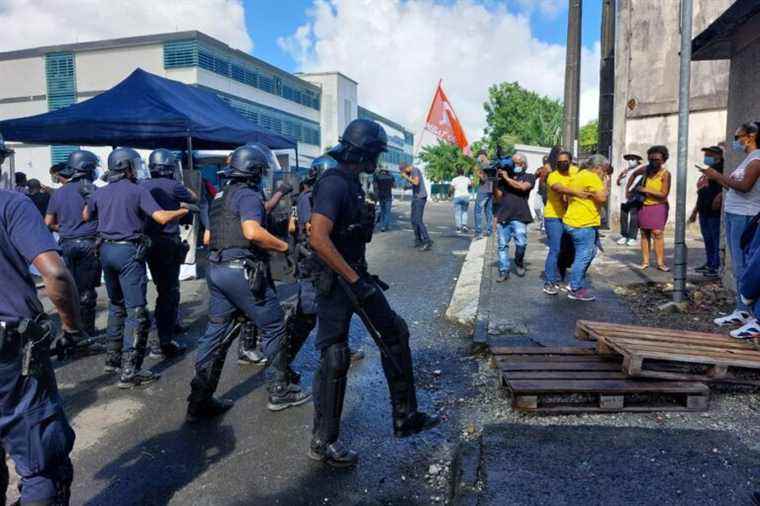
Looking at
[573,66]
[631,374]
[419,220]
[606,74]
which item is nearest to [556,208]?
[631,374]

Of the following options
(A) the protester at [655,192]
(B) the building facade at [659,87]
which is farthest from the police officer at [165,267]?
(B) the building facade at [659,87]

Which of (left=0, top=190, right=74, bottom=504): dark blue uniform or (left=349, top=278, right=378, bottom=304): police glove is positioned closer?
(left=0, top=190, right=74, bottom=504): dark blue uniform

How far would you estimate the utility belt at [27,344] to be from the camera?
226 centimetres

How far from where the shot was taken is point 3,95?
139ft

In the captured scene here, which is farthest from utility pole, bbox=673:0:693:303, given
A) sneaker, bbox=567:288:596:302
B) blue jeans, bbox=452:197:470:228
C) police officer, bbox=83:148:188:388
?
blue jeans, bbox=452:197:470:228

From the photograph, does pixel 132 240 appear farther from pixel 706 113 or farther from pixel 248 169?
pixel 706 113

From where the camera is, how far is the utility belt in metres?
2.26

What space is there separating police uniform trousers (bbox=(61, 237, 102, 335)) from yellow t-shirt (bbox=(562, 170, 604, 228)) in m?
4.88

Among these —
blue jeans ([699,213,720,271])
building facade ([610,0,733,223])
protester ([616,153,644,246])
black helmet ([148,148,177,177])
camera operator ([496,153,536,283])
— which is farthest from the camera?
building facade ([610,0,733,223])

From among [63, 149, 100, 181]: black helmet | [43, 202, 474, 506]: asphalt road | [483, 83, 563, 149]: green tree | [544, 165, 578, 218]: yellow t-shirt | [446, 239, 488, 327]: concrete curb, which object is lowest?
[43, 202, 474, 506]: asphalt road

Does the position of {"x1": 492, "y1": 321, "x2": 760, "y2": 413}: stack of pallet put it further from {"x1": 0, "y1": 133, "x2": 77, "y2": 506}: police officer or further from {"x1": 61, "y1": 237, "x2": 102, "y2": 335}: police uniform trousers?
{"x1": 61, "y1": 237, "x2": 102, "y2": 335}: police uniform trousers

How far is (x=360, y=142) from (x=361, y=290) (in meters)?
0.83

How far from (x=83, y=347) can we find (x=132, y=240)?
142cm

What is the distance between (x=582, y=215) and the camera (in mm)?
6496
